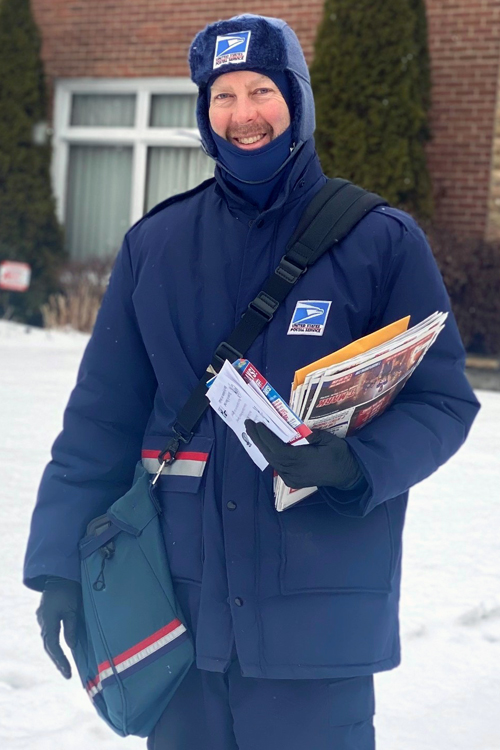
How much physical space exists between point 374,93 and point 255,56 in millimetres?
7079

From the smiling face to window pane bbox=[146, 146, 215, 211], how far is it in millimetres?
9344

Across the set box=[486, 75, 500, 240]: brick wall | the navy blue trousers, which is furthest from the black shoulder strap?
box=[486, 75, 500, 240]: brick wall

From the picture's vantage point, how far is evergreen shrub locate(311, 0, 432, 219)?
335 inches

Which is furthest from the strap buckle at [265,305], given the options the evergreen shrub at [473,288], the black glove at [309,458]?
the evergreen shrub at [473,288]

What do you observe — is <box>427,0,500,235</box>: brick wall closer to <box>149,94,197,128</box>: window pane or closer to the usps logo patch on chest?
<box>149,94,197,128</box>: window pane

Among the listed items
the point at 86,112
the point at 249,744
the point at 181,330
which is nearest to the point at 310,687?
the point at 249,744

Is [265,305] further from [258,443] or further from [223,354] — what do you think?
[258,443]

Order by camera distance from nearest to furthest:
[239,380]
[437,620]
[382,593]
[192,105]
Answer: [239,380] < [382,593] < [437,620] < [192,105]

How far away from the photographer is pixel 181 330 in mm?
1858

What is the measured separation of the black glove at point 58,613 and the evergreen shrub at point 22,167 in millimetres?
9393

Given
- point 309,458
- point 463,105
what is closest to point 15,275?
point 463,105

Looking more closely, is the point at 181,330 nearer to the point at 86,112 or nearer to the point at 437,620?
the point at 437,620

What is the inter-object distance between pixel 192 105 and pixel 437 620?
28.2ft

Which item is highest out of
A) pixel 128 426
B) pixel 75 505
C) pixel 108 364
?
pixel 108 364
